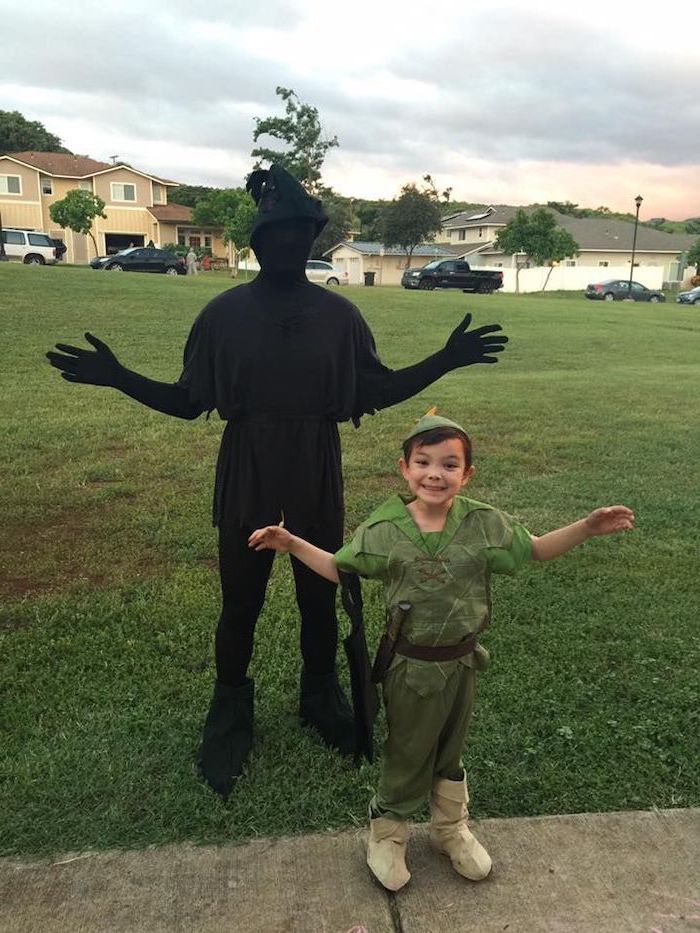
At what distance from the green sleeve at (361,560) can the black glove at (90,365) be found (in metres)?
0.93

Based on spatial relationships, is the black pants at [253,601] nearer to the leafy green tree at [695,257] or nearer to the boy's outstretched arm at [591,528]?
the boy's outstretched arm at [591,528]

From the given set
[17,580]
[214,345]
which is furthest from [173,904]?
[17,580]

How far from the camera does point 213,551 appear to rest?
4812mm

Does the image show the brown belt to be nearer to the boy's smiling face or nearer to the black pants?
the boy's smiling face

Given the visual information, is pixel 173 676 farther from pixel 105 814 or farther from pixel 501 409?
pixel 501 409

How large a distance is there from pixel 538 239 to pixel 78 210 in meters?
23.8

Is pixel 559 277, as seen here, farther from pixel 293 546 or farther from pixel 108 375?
pixel 293 546

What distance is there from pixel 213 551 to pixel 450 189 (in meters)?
83.9

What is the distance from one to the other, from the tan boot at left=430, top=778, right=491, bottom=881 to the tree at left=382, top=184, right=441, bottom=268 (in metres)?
52.6

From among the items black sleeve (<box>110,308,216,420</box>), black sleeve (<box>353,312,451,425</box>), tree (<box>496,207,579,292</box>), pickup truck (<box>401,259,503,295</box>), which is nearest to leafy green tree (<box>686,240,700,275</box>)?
tree (<box>496,207,579,292</box>)

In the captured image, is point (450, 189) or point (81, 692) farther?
point (450, 189)

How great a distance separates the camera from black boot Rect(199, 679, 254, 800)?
108 inches

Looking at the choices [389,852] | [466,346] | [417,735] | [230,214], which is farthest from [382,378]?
[230,214]

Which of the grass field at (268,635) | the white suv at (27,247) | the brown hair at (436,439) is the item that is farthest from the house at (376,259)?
the brown hair at (436,439)
